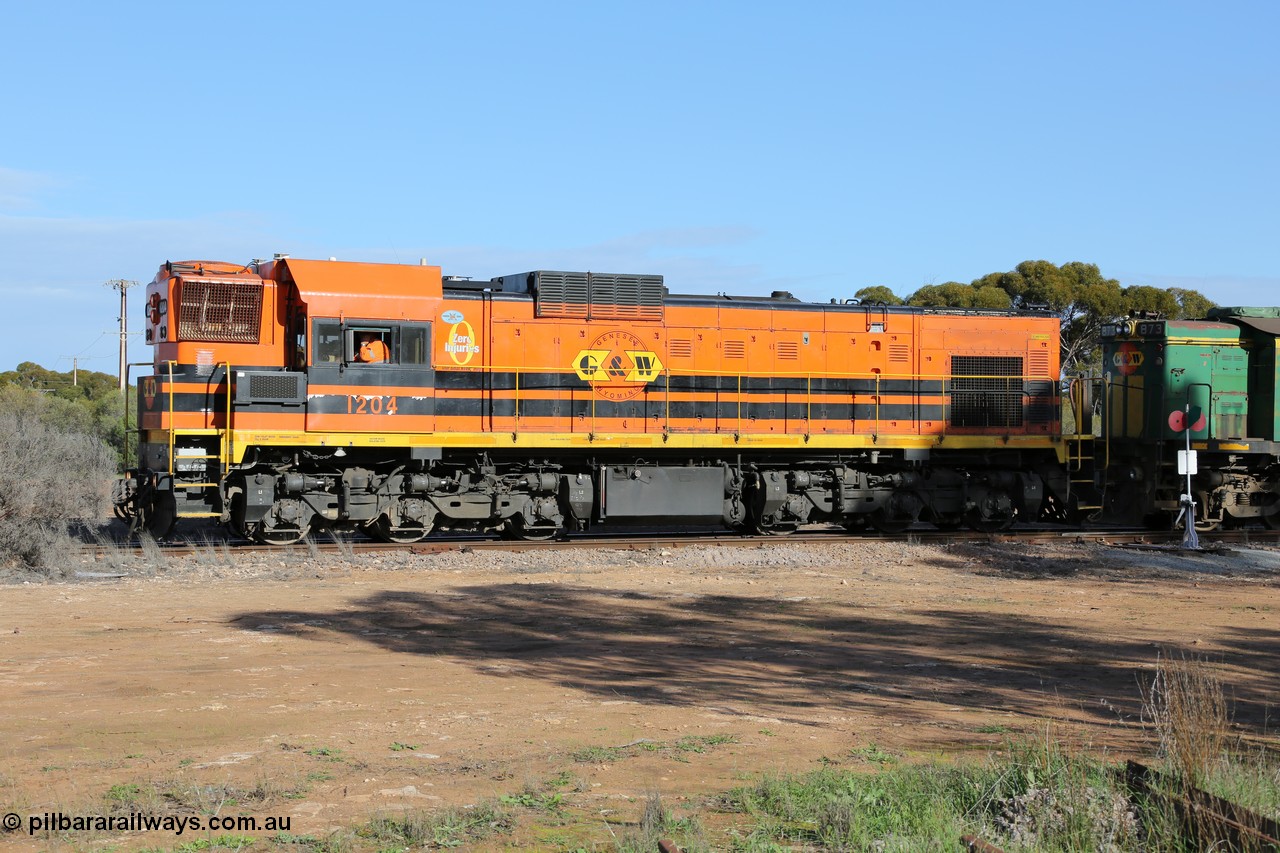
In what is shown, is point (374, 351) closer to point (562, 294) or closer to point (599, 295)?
point (562, 294)

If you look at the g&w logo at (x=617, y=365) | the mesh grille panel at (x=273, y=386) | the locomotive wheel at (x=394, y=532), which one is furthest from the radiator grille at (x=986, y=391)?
the mesh grille panel at (x=273, y=386)

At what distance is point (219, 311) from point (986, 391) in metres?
12.7

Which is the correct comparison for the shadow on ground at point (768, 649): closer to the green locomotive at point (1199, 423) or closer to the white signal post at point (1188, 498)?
the white signal post at point (1188, 498)

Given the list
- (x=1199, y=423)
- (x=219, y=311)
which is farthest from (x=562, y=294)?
(x=1199, y=423)

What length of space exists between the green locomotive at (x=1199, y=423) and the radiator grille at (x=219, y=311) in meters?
14.6

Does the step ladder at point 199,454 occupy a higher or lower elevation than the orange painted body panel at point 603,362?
lower

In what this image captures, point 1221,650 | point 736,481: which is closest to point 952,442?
point 736,481

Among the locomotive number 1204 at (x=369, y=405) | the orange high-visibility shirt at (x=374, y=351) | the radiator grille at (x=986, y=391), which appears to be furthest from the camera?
the radiator grille at (x=986, y=391)

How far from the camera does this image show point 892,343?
66.3 feet

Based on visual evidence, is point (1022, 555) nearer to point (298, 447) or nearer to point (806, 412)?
point (806, 412)

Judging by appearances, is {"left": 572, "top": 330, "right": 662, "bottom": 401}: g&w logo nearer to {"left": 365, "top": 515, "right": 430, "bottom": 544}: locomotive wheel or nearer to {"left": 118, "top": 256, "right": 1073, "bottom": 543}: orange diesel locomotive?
{"left": 118, "top": 256, "right": 1073, "bottom": 543}: orange diesel locomotive

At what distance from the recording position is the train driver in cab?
17.3 meters

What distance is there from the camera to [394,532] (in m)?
18.1

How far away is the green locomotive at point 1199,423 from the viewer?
70.4 ft
